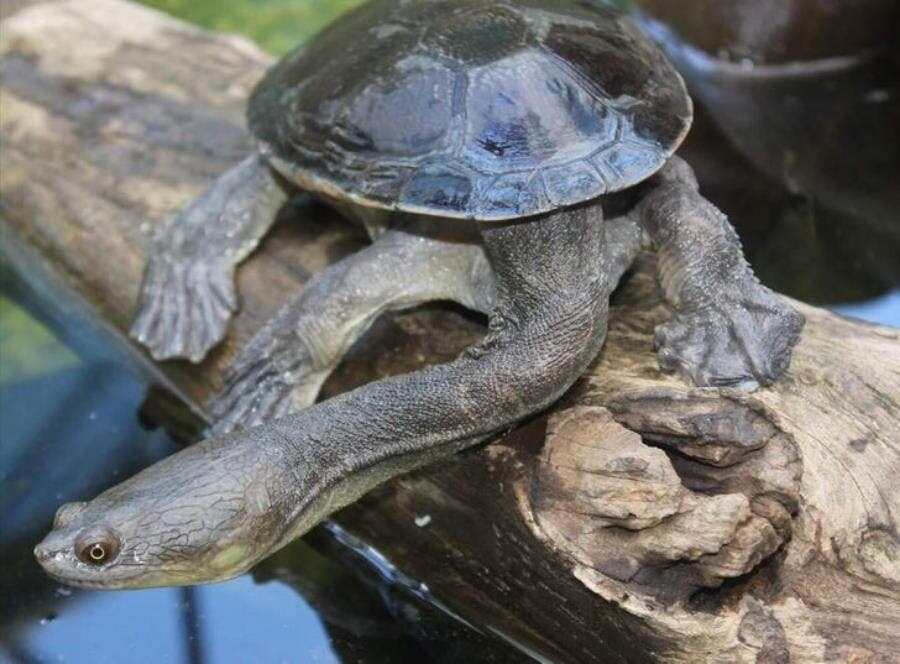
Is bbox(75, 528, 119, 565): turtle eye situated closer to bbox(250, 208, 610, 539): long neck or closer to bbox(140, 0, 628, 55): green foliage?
bbox(250, 208, 610, 539): long neck

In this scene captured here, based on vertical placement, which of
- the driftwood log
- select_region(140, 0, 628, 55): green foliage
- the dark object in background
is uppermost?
the driftwood log

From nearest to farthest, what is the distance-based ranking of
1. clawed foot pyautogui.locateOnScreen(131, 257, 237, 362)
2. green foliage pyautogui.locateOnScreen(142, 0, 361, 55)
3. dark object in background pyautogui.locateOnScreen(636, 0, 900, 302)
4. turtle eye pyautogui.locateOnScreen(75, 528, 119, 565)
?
turtle eye pyautogui.locateOnScreen(75, 528, 119, 565), clawed foot pyautogui.locateOnScreen(131, 257, 237, 362), dark object in background pyautogui.locateOnScreen(636, 0, 900, 302), green foliage pyautogui.locateOnScreen(142, 0, 361, 55)

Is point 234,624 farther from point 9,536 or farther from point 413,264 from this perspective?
A: point 413,264

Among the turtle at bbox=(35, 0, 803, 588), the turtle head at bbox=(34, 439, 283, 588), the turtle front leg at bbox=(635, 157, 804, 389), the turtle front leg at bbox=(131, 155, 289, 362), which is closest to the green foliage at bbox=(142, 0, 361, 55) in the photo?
the turtle front leg at bbox=(131, 155, 289, 362)

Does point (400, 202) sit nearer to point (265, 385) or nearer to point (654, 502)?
point (265, 385)

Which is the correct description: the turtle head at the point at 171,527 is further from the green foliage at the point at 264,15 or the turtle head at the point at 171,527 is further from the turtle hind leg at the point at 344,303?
the green foliage at the point at 264,15

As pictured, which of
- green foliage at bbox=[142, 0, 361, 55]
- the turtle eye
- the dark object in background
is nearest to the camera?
the turtle eye

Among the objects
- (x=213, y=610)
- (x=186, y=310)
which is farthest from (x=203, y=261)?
(x=213, y=610)

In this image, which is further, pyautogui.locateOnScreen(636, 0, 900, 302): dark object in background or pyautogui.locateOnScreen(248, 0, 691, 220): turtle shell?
pyautogui.locateOnScreen(636, 0, 900, 302): dark object in background
